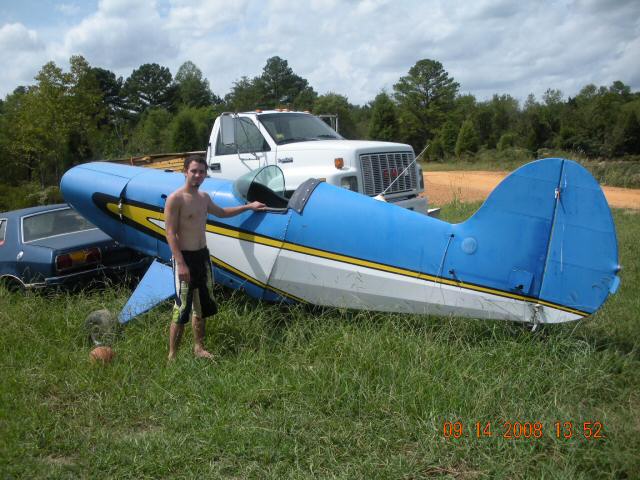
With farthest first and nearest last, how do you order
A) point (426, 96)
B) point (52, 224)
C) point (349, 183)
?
point (426, 96)
point (349, 183)
point (52, 224)

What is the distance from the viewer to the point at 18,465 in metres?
3.34

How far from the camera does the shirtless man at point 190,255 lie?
4504 millimetres

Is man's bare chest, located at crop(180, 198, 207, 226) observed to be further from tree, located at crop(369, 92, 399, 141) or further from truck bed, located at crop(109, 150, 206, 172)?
tree, located at crop(369, 92, 399, 141)

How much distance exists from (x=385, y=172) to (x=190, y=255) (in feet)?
13.5

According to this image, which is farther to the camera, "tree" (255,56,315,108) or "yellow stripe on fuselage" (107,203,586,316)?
"tree" (255,56,315,108)

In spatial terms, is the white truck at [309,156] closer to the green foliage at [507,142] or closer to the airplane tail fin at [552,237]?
the airplane tail fin at [552,237]

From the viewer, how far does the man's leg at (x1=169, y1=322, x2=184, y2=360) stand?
4.66m

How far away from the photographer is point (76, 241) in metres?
6.64

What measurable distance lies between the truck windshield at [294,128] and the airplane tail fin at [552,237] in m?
4.80

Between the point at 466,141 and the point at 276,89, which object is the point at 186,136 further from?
the point at 276,89

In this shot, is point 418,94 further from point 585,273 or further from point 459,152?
point 585,273

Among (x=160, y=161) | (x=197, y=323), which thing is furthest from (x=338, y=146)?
(x=160, y=161)

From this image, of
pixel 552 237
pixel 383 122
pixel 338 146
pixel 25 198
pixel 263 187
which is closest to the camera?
pixel 552 237

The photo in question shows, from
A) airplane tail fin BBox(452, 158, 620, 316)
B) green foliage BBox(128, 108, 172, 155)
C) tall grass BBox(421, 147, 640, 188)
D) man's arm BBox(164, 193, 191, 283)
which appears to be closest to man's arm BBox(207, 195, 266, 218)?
man's arm BBox(164, 193, 191, 283)
